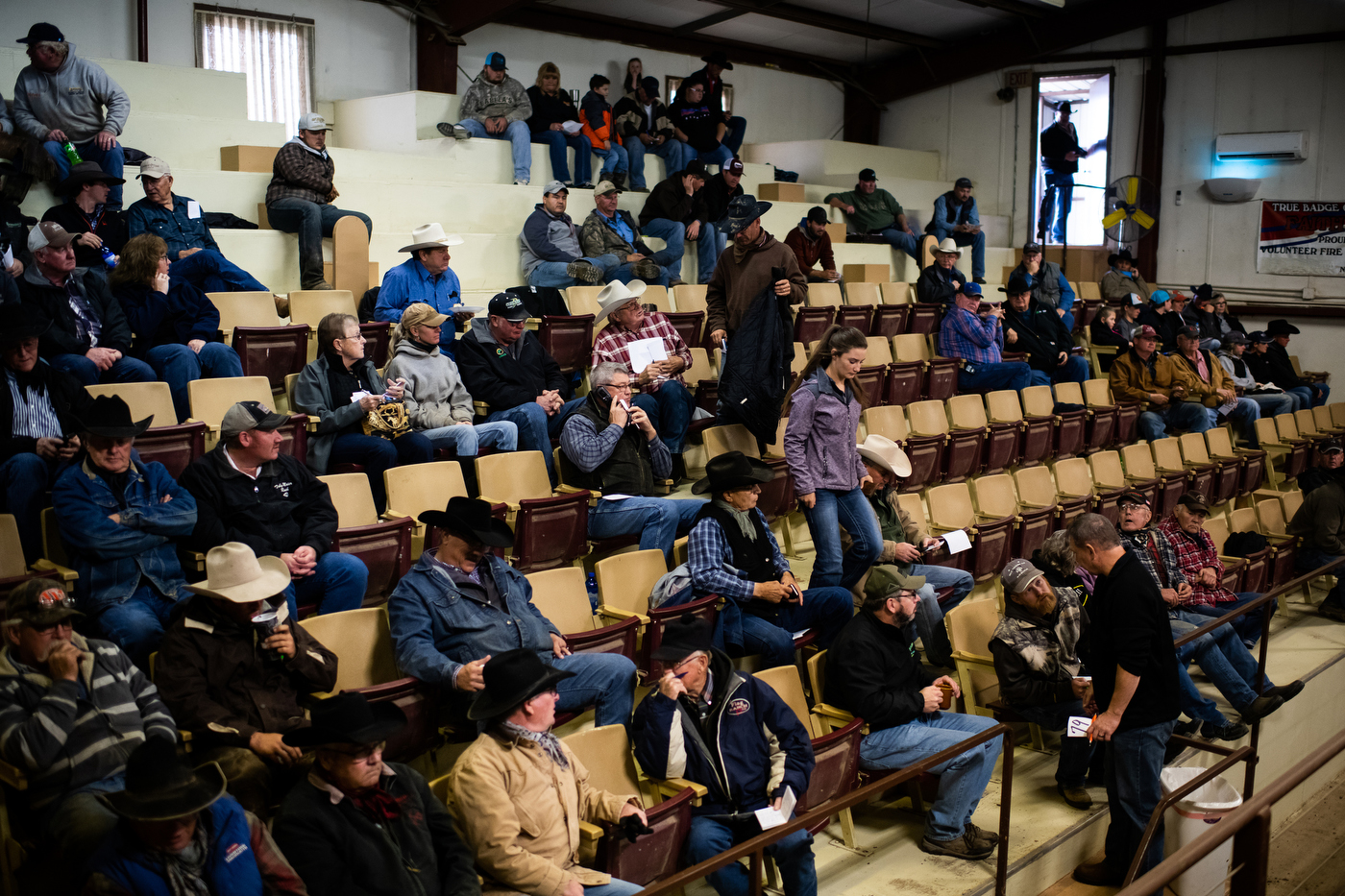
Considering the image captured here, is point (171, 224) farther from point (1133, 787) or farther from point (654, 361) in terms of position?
point (1133, 787)

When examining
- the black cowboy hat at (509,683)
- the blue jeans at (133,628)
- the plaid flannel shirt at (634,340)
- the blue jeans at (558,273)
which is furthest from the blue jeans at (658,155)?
the black cowboy hat at (509,683)

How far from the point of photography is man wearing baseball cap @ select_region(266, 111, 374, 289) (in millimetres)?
6996

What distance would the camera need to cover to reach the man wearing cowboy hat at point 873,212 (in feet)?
38.2

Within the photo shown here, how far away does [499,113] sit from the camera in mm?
9406

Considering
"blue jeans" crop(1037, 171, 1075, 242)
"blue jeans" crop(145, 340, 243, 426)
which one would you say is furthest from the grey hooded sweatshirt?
"blue jeans" crop(1037, 171, 1075, 242)

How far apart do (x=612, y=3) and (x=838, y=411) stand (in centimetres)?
813

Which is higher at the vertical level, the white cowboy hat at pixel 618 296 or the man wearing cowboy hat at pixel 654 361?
the white cowboy hat at pixel 618 296

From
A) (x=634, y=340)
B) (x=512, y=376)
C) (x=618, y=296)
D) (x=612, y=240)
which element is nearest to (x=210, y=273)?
(x=512, y=376)

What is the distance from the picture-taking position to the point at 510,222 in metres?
8.98

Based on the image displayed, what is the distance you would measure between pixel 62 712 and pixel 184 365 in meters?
2.54

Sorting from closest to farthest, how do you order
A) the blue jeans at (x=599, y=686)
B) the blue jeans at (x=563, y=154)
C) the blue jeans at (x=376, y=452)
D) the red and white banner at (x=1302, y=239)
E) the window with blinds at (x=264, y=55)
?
the blue jeans at (x=599, y=686) < the blue jeans at (x=376, y=452) < the window with blinds at (x=264, y=55) < the blue jeans at (x=563, y=154) < the red and white banner at (x=1302, y=239)

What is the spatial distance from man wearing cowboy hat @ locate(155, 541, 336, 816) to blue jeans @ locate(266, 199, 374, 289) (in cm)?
390

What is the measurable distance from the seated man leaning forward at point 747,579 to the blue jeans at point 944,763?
51 cm

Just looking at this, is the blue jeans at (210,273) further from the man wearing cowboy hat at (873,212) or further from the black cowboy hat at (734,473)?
the man wearing cowboy hat at (873,212)
